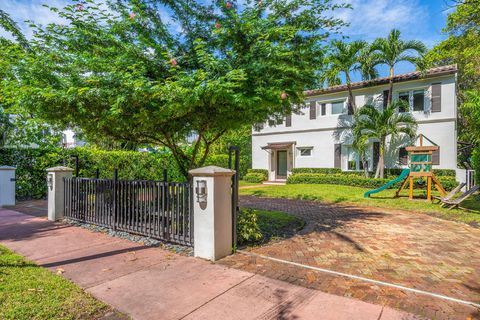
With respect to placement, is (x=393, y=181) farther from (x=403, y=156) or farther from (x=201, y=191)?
(x=201, y=191)

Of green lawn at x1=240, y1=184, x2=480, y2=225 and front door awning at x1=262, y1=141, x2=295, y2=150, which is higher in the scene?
front door awning at x1=262, y1=141, x2=295, y2=150

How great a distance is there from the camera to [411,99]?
53.5 feet

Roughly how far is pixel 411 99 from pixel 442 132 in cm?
254

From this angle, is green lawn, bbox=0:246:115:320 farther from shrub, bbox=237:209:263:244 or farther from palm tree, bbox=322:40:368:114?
palm tree, bbox=322:40:368:114

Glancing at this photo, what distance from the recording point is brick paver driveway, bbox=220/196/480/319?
3395 millimetres

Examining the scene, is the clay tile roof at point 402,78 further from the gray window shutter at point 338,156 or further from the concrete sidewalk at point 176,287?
the concrete sidewalk at point 176,287

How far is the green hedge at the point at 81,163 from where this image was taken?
11.5 meters

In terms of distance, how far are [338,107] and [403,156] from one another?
5.22 metres

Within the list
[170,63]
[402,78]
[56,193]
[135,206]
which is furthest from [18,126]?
[402,78]

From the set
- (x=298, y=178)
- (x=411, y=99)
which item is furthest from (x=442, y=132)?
(x=298, y=178)

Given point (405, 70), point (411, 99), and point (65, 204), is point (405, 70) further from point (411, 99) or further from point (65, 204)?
point (65, 204)

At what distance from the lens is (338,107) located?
19.0 m

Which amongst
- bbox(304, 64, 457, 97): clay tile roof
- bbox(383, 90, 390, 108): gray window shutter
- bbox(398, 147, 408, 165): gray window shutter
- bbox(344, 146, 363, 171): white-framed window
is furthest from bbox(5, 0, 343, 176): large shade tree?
bbox(344, 146, 363, 171): white-framed window

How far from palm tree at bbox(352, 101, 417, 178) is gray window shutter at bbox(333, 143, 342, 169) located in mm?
2271
